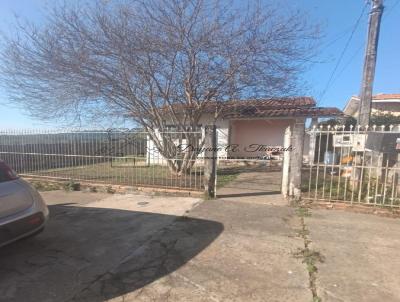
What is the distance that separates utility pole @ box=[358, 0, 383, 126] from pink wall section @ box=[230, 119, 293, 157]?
19.6 feet

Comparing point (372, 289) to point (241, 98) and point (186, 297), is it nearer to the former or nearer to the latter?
point (186, 297)

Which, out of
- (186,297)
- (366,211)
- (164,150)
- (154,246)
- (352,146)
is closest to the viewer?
(186,297)

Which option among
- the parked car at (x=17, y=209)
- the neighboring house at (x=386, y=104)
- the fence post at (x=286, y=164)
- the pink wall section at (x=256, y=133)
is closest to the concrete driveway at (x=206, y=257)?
the parked car at (x=17, y=209)

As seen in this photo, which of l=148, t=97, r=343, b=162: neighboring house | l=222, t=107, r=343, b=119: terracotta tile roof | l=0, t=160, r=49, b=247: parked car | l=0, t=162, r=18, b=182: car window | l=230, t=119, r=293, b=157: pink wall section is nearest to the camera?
l=0, t=160, r=49, b=247: parked car

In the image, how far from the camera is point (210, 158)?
6.61 m

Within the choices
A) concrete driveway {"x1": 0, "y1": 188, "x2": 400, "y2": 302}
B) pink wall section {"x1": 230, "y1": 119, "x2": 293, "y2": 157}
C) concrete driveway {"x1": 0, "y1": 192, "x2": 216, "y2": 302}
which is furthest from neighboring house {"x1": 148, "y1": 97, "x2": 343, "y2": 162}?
concrete driveway {"x1": 0, "y1": 188, "x2": 400, "y2": 302}

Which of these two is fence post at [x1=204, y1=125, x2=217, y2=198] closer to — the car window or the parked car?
the parked car

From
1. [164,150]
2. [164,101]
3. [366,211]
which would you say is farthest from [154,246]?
[164,101]

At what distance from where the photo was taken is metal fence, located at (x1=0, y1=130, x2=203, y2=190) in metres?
8.18

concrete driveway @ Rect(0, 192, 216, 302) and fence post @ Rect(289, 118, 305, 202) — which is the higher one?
fence post @ Rect(289, 118, 305, 202)

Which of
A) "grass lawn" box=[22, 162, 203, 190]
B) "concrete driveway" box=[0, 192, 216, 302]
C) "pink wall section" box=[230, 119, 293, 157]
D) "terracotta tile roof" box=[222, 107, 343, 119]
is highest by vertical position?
"terracotta tile roof" box=[222, 107, 343, 119]

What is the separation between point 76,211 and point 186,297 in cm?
398

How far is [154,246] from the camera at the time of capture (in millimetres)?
3939

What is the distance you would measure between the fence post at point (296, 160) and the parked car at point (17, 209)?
4.91 meters
